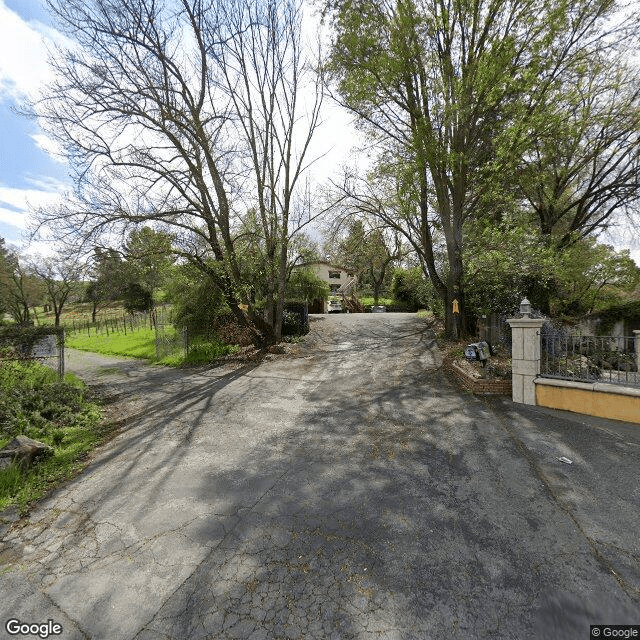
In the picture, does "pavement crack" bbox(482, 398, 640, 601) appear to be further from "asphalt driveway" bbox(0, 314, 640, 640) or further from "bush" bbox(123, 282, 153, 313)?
"bush" bbox(123, 282, 153, 313)

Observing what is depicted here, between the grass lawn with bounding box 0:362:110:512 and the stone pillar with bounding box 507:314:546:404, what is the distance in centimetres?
763

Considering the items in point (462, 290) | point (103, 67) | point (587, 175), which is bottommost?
point (462, 290)

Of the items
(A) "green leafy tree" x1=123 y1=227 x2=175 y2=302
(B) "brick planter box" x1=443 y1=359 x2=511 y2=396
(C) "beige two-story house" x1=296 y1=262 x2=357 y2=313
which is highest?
(C) "beige two-story house" x1=296 y1=262 x2=357 y2=313

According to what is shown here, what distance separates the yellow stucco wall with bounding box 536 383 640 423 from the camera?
5298 millimetres

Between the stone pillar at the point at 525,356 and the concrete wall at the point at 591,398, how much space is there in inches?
5.9

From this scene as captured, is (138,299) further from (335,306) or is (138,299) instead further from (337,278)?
(337,278)

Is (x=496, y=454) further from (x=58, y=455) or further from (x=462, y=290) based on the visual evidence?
(x=462, y=290)

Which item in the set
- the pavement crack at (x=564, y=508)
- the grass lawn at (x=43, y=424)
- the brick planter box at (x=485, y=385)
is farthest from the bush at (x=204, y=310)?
the pavement crack at (x=564, y=508)

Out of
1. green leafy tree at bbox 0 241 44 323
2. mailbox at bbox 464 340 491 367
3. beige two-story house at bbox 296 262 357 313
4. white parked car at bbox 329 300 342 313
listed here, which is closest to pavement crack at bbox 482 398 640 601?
mailbox at bbox 464 340 491 367

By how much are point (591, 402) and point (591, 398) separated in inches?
2.7

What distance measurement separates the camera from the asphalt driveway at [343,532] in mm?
2314

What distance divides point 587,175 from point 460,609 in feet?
62.5

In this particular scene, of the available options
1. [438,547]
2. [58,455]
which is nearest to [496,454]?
[438,547]

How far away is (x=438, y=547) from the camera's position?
9.46 ft
